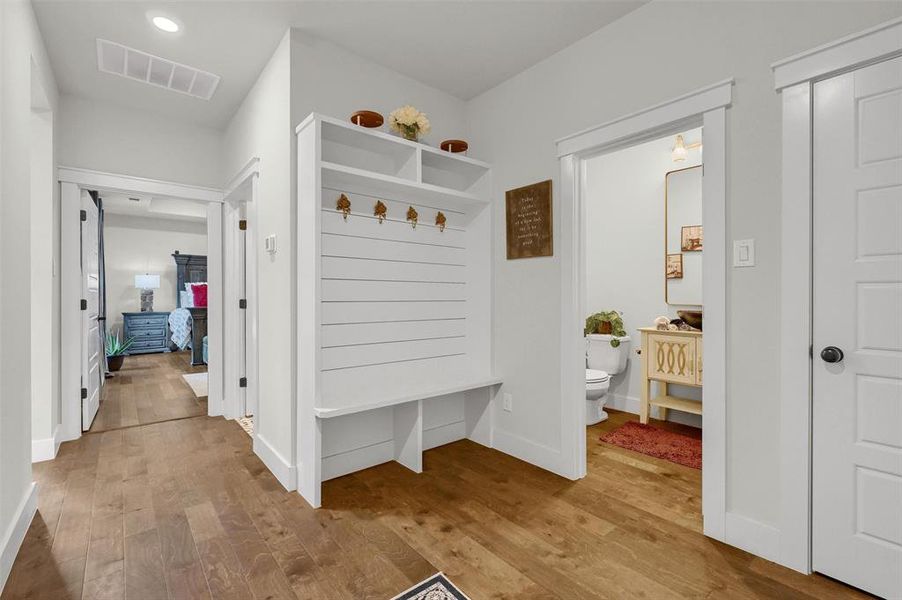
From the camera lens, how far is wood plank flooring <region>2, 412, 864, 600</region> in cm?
165

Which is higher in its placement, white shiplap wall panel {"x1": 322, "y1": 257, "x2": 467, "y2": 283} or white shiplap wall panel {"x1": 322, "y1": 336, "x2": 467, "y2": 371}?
white shiplap wall panel {"x1": 322, "y1": 257, "x2": 467, "y2": 283}

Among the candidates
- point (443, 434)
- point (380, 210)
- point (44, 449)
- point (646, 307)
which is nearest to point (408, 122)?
point (380, 210)

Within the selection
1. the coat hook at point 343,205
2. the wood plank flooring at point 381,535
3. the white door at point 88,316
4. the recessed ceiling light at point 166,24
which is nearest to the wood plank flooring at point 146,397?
the white door at point 88,316

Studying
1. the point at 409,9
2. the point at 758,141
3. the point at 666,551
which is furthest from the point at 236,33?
the point at 666,551

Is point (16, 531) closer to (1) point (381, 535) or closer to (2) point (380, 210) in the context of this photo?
(1) point (381, 535)

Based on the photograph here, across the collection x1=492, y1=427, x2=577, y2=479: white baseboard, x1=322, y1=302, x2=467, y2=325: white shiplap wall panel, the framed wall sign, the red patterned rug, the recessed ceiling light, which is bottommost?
the red patterned rug

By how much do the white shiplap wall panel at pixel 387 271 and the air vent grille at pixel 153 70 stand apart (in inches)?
66.3

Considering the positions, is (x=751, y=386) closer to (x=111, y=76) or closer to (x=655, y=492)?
(x=655, y=492)

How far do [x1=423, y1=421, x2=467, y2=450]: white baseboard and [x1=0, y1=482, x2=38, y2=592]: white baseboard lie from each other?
83.1 inches

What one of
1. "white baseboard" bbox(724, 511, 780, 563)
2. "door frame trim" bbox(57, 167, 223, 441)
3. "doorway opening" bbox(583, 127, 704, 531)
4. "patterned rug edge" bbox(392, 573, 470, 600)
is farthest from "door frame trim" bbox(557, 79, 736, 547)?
"door frame trim" bbox(57, 167, 223, 441)

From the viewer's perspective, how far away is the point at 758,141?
183 centimetres

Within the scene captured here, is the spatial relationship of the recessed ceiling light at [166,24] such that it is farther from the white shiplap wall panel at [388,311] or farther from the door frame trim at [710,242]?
the door frame trim at [710,242]

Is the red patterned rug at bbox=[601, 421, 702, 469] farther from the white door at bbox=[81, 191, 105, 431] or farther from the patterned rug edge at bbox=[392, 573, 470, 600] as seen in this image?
the white door at bbox=[81, 191, 105, 431]

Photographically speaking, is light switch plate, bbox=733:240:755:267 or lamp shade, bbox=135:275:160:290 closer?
light switch plate, bbox=733:240:755:267
